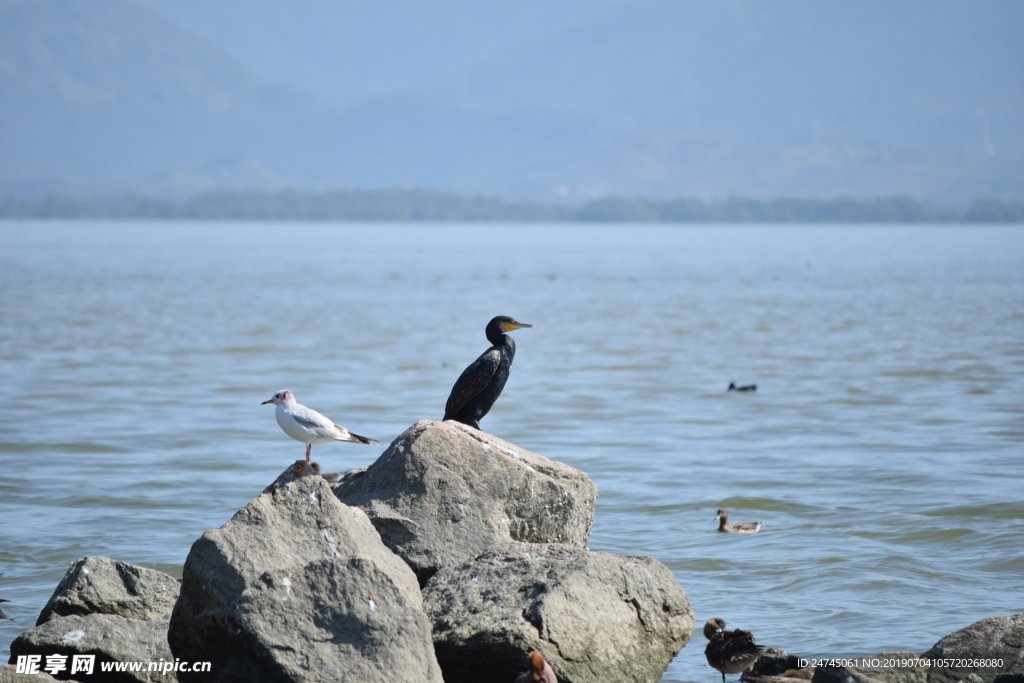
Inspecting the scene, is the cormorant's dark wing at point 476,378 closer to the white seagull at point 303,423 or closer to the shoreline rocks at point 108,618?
the white seagull at point 303,423

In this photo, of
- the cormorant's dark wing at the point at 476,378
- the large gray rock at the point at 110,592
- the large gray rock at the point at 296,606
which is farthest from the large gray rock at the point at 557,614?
the cormorant's dark wing at the point at 476,378

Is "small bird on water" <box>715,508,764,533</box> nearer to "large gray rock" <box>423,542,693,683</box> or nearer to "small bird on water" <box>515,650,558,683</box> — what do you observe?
"large gray rock" <box>423,542,693,683</box>

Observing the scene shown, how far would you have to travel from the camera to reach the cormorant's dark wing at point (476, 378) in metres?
9.10

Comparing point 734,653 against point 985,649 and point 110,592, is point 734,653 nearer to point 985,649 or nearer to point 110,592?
point 985,649

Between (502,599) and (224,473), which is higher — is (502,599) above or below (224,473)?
above

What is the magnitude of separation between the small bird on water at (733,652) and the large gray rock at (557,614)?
12.6 inches

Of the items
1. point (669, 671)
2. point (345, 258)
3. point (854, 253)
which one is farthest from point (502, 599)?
point (854, 253)

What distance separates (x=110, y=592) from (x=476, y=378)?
3.31 m

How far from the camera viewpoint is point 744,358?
23797 millimetres

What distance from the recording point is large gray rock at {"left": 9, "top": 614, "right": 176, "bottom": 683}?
6422 mm

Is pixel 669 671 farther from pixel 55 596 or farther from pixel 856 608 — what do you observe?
pixel 55 596

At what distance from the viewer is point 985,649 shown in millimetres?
6398

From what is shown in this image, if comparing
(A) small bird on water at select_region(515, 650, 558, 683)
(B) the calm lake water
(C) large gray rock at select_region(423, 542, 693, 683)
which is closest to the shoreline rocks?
(B) the calm lake water

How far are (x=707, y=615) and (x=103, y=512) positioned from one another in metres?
6.46
